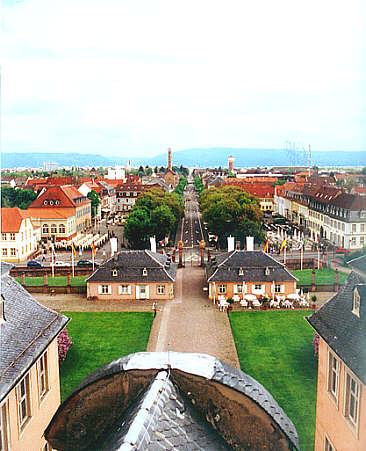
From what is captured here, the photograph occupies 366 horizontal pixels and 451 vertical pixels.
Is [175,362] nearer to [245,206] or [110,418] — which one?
[110,418]

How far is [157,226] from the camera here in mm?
12984

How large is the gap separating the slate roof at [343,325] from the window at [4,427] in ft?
3.96

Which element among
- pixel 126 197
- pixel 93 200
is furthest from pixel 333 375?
pixel 126 197

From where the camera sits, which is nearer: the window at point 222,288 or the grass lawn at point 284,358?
the grass lawn at point 284,358

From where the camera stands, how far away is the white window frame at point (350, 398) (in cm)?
143

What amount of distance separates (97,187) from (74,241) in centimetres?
923

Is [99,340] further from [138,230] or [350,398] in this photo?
[138,230]

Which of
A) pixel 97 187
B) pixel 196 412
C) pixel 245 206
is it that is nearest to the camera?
pixel 196 412

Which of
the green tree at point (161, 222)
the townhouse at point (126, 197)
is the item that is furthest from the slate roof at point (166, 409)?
the townhouse at point (126, 197)

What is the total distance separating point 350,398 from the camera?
5.48 feet

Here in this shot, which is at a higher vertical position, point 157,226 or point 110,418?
point 110,418

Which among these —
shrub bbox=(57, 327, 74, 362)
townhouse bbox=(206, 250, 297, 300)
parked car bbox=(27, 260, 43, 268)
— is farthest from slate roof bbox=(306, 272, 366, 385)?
parked car bbox=(27, 260, 43, 268)

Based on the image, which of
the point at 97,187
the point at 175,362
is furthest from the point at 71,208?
the point at 175,362

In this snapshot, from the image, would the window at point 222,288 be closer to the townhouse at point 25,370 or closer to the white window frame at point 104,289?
the white window frame at point 104,289
